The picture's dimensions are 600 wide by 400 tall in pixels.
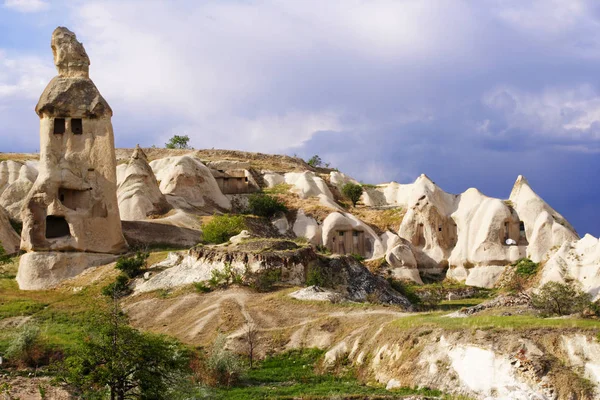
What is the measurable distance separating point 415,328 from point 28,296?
72.1 feet

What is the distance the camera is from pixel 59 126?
48750mm

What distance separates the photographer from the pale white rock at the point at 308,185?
72688 millimetres

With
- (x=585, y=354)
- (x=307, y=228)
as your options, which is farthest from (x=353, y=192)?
(x=585, y=354)

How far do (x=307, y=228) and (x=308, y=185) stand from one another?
9505 mm

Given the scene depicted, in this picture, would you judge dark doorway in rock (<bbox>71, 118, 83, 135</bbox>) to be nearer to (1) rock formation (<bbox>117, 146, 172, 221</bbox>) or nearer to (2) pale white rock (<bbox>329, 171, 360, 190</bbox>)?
(1) rock formation (<bbox>117, 146, 172, 221</bbox>)

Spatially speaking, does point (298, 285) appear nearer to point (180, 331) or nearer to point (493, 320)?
point (180, 331)

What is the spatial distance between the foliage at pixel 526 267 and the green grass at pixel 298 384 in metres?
29.6

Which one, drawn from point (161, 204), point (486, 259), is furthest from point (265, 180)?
point (486, 259)

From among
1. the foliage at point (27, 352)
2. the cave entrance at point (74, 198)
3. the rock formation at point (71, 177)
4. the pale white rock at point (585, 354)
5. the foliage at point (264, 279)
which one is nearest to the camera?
the pale white rock at point (585, 354)

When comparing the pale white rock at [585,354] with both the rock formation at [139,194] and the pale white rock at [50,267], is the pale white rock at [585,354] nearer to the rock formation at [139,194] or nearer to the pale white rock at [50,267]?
the pale white rock at [50,267]

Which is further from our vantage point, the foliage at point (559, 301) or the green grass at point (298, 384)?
the foliage at point (559, 301)

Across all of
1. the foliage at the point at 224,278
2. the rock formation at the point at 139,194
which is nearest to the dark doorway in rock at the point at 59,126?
the rock formation at the point at 139,194

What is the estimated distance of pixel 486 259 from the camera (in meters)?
59.8

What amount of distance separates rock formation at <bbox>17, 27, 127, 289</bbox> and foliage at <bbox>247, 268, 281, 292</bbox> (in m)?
10.9
